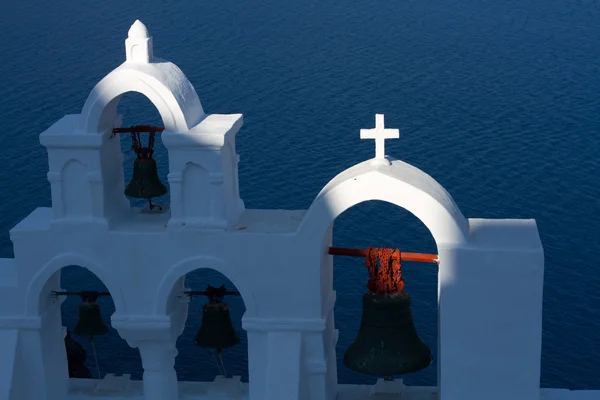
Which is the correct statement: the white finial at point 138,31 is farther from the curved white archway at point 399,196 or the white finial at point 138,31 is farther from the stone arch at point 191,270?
the curved white archway at point 399,196

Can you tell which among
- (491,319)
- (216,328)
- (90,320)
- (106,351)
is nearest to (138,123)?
(106,351)

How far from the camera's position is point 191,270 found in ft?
61.3

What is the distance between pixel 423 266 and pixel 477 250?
1369cm

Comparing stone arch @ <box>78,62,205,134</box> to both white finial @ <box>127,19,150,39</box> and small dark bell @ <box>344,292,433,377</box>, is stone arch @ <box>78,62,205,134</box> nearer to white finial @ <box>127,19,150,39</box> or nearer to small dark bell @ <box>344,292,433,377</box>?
white finial @ <box>127,19,150,39</box>

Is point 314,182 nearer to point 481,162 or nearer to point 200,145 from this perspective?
point 481,162

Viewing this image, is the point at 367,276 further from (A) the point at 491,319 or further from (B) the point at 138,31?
(B) the point at 138,31

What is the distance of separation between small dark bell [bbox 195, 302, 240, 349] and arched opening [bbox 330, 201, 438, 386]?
20.8 ft

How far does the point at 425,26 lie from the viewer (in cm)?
4984

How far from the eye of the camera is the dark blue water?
100.0 ft

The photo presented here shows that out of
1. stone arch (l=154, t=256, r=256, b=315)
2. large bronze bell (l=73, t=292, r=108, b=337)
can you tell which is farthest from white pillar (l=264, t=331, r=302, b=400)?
large bronze bell (l=73, t=292, r=108, b=337)

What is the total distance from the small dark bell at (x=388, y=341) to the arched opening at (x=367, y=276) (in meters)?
8.56

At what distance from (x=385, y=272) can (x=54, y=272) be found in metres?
5.22

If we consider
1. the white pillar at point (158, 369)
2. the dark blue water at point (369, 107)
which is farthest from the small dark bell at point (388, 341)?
the dark blue water at point (369, 107)

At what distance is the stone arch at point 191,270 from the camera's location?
18500 millimetres
